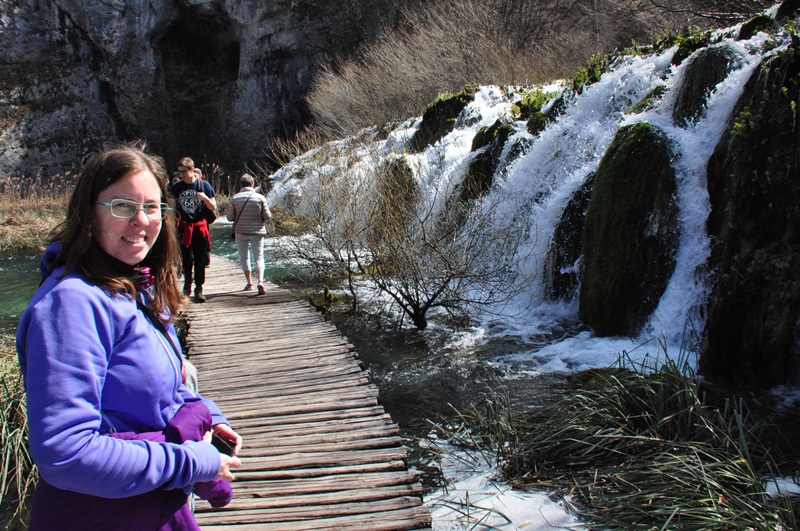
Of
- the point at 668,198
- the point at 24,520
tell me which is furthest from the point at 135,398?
the point at 668,198

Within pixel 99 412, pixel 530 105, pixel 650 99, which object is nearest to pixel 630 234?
pixel 650 99

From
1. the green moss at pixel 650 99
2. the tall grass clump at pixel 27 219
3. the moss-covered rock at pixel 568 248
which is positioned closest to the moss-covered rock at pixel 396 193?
the moss-covered rock at pixel 568 248

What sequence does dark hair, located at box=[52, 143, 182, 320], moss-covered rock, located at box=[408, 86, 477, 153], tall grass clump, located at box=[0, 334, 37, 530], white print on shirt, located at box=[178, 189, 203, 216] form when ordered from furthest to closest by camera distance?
moss-covered rock, located at box=[408, 86, 477, 153], white print on shirt, located at box=[178, 189, 203, 216], tall grass clump, located at box=[0, 334, 37, 530], dark hair, located at box=[52, 143, 182, 320]

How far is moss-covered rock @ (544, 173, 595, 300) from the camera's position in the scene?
8273 millimetres

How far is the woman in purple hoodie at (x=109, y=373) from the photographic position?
1.33 metres

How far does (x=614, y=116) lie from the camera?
370 inches

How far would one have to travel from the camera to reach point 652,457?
3.57 m

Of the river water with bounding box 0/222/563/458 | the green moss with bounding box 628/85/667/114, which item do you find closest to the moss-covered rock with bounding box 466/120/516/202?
→ the green moss with bounding box 628/85/667/114

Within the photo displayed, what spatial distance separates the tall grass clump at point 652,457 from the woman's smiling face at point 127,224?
248cm

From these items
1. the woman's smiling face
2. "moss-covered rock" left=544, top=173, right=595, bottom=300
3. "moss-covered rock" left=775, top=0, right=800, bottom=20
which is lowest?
"moss-covered rock" left=544, top=173, right=595, bottom=300

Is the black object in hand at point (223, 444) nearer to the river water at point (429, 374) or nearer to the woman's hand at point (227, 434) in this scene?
the woman's hand at point (227, 434)

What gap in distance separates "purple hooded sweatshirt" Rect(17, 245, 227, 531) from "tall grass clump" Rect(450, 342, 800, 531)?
2248 millimetres

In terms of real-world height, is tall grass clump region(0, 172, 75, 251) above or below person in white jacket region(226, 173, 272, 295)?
below

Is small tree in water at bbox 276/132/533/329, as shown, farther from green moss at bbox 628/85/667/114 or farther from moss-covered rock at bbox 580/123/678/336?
green moss at bbox 628/85/667/114
